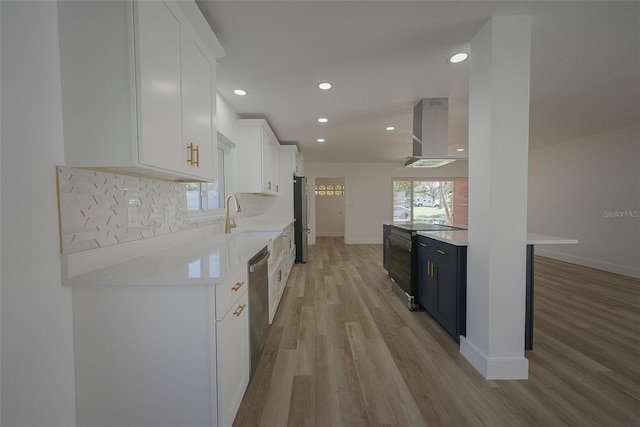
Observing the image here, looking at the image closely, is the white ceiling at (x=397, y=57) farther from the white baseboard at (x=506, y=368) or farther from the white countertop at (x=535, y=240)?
the white baseboard at (x=506, y=368)

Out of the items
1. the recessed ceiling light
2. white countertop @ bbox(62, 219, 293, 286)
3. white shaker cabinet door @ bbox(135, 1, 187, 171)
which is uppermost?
the recessed ceiling light

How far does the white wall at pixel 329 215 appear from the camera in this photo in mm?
9828

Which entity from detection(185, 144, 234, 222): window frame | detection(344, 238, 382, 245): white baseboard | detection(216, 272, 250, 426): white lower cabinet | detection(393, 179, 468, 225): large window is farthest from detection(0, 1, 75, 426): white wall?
detection(393, 179, 468, 225): large window

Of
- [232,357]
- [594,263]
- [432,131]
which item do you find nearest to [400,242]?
[432,131]

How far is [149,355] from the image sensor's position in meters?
1.15

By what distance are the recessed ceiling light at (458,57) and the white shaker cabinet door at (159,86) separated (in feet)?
6.71

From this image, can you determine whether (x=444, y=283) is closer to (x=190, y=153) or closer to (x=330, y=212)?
(x=190, y=153)

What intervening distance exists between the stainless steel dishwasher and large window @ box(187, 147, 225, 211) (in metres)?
1.01

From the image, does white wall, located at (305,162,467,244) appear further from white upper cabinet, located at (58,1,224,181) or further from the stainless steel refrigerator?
white upper cabinet, located at (58,1,224,181)

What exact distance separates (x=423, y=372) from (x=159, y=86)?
2.34 metres

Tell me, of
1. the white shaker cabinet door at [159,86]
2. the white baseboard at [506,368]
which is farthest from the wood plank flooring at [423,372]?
the white shaker cabinet door at [159,86]

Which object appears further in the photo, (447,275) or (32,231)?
(447,275)

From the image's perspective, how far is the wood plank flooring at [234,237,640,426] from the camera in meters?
1.45

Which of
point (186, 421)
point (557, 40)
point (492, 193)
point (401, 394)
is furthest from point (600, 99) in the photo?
point (186, 421)
